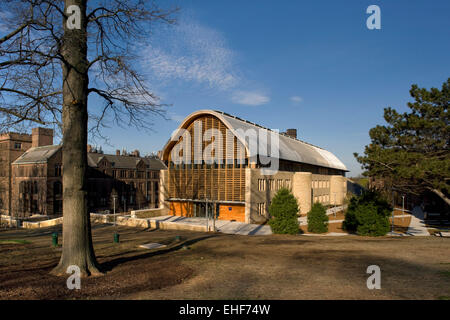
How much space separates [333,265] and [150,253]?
7960 millimetres

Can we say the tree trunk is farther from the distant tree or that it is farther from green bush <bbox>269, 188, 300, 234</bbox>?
the distant tree

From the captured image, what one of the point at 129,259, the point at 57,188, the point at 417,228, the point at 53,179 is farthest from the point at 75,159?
the point at 57,188

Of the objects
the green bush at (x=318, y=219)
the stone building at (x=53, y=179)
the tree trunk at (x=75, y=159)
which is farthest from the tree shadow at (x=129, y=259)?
the stone building at (x=53, y=179)

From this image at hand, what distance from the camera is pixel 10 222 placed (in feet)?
176

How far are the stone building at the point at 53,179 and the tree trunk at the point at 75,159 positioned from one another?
47826mm

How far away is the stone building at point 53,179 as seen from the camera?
61469mm

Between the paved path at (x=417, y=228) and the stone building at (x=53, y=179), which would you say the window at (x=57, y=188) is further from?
the paved path at (x=417, y=228)

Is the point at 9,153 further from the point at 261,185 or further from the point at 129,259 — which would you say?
the point at 129,259

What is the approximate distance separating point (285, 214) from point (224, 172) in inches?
576

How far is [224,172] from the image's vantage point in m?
37.9

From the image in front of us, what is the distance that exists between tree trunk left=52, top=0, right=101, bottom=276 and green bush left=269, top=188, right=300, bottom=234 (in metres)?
17.3

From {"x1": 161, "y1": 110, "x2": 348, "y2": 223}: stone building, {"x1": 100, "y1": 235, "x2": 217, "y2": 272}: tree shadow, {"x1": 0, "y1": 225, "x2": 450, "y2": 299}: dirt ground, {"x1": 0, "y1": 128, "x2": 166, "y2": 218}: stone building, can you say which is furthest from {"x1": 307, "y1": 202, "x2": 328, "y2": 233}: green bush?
{"x1": 0, "y1": 128, "x2": 166, "y2": 218}: stone building
